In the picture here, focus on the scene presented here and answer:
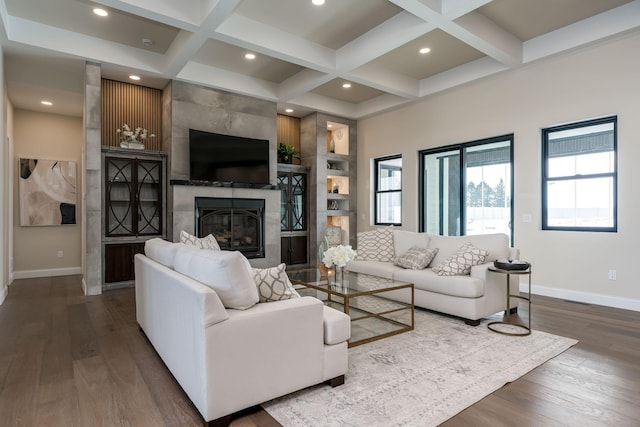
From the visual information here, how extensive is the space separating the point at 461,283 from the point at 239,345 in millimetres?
2465

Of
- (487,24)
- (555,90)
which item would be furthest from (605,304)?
(487,24)

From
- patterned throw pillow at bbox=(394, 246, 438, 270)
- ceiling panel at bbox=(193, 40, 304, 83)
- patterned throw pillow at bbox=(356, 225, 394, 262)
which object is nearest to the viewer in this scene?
patterned throw pillow at bbox=(394, 246, 438, 270)

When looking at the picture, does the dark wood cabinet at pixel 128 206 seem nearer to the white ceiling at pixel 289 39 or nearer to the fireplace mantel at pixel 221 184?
the fireplace mantel at pixel 221 184

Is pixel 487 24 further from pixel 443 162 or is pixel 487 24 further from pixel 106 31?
pixel 106 31

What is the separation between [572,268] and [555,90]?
2350 mm

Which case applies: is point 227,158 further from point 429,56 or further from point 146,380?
point 146,380

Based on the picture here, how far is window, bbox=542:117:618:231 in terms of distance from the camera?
4273mm

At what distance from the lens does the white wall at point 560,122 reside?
4059 millimetres

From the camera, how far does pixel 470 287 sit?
11.2 feet

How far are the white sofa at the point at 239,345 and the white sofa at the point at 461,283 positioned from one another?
1756mm

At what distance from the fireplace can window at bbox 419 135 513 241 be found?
299 cm

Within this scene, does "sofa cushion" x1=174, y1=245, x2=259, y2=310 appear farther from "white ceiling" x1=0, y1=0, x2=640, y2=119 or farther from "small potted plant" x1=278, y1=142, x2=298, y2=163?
"small potted plant" x1=278, y1=142, x2=298, y2=163

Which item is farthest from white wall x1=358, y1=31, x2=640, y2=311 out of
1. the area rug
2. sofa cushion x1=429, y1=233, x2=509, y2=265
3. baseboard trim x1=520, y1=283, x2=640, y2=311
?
the area rug

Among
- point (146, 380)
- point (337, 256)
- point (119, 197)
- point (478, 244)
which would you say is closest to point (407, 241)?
point (478, 244)
